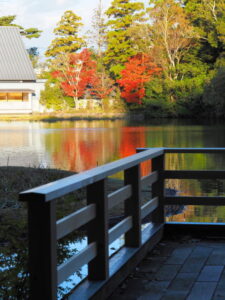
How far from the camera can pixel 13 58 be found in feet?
185

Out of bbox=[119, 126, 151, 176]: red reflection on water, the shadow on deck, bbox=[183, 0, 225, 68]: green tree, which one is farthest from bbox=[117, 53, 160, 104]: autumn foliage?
the shadow on deck

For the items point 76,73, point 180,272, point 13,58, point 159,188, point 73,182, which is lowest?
point 180,272

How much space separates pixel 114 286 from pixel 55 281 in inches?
42.5

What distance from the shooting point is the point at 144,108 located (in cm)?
5081

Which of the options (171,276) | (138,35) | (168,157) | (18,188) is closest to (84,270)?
(171,276)

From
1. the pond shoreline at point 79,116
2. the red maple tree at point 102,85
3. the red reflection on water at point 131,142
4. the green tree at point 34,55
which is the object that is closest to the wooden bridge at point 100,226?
the red reflection on water at point 131,142

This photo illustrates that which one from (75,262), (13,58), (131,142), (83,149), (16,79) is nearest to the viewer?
(75,262)

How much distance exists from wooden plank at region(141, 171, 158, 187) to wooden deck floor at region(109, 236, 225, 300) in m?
0.57

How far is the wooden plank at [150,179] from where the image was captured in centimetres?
498

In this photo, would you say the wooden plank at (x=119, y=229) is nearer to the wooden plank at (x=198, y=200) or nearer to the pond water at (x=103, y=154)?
the pond water at (x=103, y=154)

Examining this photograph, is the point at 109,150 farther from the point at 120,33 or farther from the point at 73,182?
the point at 120,33

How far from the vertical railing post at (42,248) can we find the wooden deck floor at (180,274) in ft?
3.34

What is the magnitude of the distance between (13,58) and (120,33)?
10.9m

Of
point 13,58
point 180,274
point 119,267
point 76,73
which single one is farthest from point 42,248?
point 13,58
